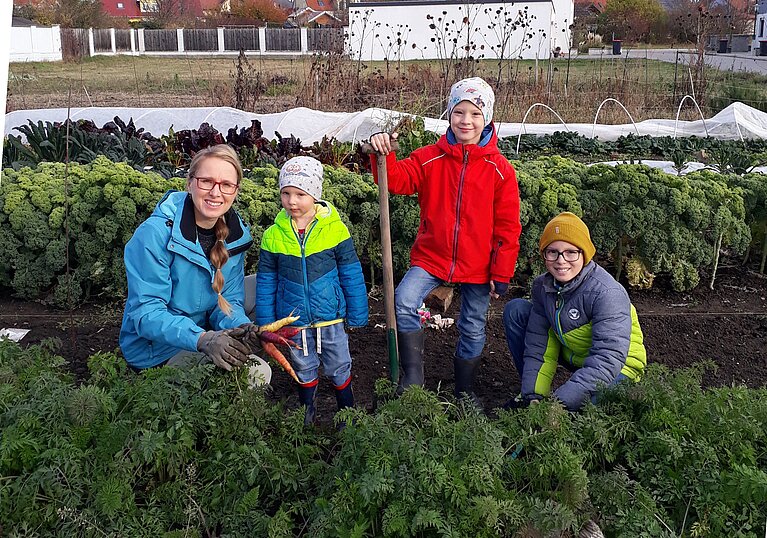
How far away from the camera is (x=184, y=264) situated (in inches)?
121

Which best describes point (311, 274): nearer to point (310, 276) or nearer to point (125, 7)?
point (310, 276)

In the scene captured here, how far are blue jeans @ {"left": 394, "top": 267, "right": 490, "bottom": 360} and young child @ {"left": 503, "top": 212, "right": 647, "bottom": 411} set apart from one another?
11.2 inches

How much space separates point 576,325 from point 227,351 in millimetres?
1525

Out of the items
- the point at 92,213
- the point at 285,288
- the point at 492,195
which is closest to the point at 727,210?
the point at 492,195

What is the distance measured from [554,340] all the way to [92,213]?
3007mm

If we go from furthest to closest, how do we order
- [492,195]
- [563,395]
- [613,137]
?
[613,137] → [492,195] → [563,395]

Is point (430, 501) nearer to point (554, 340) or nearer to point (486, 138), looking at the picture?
point (554, 340)

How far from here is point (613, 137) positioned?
10.1 meters

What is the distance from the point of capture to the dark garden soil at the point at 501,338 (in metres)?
3.91

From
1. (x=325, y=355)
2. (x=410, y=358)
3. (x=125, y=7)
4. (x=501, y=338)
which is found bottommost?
(x=501, y=338)

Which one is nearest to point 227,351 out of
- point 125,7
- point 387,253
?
point 387,253

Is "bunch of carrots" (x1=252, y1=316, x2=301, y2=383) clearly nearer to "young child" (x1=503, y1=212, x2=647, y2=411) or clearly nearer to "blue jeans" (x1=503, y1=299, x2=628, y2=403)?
"young child" (x1=503, y1=212, x2=647, y2=411)

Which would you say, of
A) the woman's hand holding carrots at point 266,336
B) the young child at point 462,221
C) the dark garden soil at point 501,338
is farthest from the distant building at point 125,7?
the woman's hand holding carrots at point 266,336

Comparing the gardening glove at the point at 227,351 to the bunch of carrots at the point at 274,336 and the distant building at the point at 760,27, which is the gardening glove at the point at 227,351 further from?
the distant building at the point at 760,27
